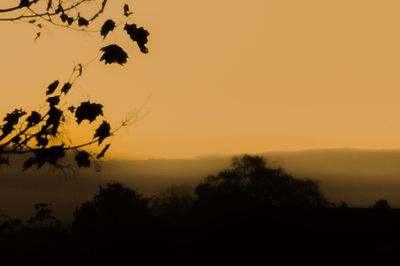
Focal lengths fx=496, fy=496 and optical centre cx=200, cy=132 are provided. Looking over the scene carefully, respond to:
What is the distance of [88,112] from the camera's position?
210 inches

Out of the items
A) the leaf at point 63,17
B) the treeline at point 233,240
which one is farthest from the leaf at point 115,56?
the treeline at point 233,240

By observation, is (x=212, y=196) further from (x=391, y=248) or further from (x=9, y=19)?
(x=9, y=19)

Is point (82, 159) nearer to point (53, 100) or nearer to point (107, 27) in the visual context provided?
point (53, 100)

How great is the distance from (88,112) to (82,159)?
0.53 meters

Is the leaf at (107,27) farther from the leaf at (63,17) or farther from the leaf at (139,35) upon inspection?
the leaf at (63,17)

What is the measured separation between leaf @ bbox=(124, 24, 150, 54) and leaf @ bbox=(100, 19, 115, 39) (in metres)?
0.23

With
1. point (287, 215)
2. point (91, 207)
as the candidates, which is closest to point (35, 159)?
point (287, 215)

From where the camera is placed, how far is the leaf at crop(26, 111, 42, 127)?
18.3ft

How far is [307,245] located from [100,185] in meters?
30.3

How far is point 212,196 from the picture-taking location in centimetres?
4778

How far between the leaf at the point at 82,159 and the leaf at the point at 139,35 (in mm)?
1306

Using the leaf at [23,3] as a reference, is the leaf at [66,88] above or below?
below

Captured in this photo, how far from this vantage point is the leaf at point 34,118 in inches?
219

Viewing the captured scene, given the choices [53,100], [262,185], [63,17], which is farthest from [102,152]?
[262,185]
